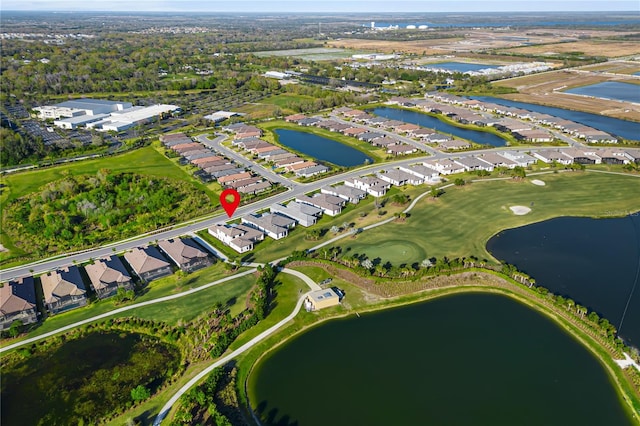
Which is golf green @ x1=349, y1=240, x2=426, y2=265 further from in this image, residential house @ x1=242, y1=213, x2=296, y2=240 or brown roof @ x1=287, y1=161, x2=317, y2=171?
brown roof @ x1=287, y1=161, x2=317, y2=171

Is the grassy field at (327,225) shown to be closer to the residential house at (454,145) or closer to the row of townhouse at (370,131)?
the row of townhouse at (370,131)

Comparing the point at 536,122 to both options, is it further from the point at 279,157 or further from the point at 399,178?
the point at 279,157

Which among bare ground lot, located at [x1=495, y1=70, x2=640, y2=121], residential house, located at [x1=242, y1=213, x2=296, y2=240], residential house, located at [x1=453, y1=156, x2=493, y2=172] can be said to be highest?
bare ground lot, located at [x1=495, y1=70, x2=640, y2=121]

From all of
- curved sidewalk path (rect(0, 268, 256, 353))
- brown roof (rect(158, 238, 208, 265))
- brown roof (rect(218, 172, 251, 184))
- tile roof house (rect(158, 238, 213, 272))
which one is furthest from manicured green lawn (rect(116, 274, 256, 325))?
brown roof (rect(218, 172, 251, 184))

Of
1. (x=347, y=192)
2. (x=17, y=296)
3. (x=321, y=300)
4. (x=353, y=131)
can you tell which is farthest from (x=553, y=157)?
(x=17, y=296)

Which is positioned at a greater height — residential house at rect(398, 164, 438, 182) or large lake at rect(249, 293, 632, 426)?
residential house at rect(398, 164, 438, 182)

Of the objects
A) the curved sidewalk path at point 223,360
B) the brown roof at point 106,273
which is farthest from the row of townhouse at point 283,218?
the curved sidewalk path at point 223,360

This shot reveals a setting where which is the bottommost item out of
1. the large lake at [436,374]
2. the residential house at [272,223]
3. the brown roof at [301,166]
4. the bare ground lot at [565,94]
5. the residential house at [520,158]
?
the large lake at [436,374]

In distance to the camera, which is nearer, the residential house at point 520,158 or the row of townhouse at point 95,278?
the row of townhouse at point 95,278
